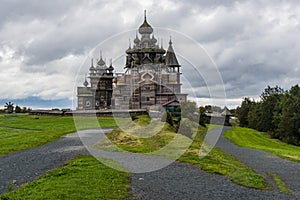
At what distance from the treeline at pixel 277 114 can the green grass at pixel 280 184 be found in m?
35.7

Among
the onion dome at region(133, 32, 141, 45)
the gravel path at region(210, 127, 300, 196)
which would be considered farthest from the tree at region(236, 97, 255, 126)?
the gravel path at region(210, 127, 300, 196)

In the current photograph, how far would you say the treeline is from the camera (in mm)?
56781

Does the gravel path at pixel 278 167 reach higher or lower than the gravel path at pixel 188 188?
lower

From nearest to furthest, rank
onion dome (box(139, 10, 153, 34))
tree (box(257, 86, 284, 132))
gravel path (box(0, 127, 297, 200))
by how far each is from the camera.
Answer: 1. gravel path (box(0, 127, 297, 200))
2. tree (box(257, 86, 284, 132))
3. onion dome (box(139, 10, 153, 34))

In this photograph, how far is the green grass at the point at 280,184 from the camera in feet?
57.9

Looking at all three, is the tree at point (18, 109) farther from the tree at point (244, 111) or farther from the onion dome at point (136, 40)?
the tree at point (244, 111)

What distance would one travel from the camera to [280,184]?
19344mm

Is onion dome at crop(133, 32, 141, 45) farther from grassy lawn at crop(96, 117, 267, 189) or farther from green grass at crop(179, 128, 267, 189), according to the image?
green grass at crop(179, 128, 267, 189)

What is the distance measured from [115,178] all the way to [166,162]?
21.7ft

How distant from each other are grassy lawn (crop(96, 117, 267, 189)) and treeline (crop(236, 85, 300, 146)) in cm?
1976

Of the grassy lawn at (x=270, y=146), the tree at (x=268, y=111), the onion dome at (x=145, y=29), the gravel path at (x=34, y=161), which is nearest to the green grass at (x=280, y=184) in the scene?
the grassy lawn at (x=270, y=146)

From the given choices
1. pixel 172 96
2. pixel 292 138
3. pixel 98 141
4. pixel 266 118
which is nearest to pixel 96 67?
pixel 172 96

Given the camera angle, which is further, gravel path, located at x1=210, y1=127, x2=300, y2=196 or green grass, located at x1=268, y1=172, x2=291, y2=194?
gravel path, located at x1=210, y1=127, x2=300, y2=196

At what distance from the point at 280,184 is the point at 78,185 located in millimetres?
10251
